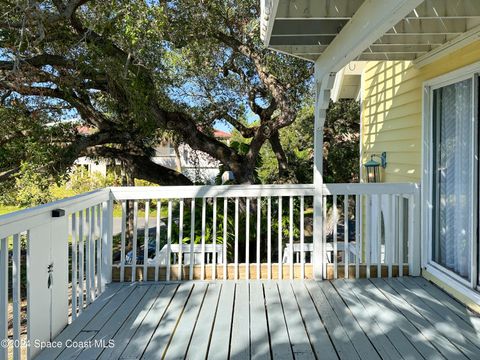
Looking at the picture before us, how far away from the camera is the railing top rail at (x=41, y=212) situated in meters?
2.23

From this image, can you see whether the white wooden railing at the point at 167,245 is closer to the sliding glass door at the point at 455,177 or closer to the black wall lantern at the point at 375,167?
the sliding glass door at the point at 455,177

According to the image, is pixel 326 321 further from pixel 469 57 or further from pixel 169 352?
pixel 469 57

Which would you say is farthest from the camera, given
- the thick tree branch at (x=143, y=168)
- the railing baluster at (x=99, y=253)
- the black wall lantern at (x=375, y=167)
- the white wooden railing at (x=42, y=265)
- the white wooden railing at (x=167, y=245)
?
the thick tree branch at (x=143, y=168)

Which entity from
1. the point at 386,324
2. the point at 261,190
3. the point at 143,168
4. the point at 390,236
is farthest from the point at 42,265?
the point at 143,168

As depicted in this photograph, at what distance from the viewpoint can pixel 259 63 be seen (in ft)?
26.1

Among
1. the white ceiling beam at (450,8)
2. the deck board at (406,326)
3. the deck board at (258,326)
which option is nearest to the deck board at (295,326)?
the deck board at (258,326)

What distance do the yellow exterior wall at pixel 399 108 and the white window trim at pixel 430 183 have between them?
3.3 inches

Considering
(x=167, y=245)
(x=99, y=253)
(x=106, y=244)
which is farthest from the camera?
(x=167, y=245)

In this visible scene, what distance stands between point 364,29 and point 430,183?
2000mm

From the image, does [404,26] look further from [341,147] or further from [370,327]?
[341,147]

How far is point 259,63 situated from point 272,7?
4884 millimetres

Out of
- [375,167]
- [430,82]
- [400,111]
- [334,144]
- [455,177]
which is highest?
[334,144]

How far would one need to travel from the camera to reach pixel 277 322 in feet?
10.2

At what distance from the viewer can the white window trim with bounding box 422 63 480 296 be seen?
3.35m
